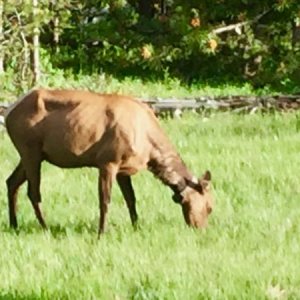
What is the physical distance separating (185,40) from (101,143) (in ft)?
38.2

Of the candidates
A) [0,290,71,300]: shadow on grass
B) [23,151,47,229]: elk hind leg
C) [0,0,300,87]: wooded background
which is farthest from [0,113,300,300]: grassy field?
[0,0,300,87]: wooded background

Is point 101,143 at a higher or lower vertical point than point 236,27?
higher

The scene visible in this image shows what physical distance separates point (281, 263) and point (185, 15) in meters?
12.8

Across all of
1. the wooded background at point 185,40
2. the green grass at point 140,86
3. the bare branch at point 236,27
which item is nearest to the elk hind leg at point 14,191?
the green grass at point 140,86

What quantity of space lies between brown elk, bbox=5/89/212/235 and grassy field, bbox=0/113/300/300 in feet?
0.73

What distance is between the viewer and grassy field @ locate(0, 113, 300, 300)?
6566mm

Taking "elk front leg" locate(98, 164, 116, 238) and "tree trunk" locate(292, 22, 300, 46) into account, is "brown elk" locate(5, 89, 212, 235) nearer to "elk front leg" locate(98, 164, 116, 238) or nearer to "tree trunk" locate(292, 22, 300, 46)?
"elk front leg" locate(98, 164, 116, 238)

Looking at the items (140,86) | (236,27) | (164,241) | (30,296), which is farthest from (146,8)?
(30,296)

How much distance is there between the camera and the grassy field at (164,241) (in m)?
6.57

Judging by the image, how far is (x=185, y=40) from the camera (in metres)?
19.5

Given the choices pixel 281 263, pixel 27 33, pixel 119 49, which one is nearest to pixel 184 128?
pixel 27 33

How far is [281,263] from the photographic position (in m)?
7.07

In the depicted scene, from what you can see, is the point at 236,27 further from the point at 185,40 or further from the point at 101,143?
the point at 101,143

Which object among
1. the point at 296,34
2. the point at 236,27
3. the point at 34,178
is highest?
the point at 34,178
